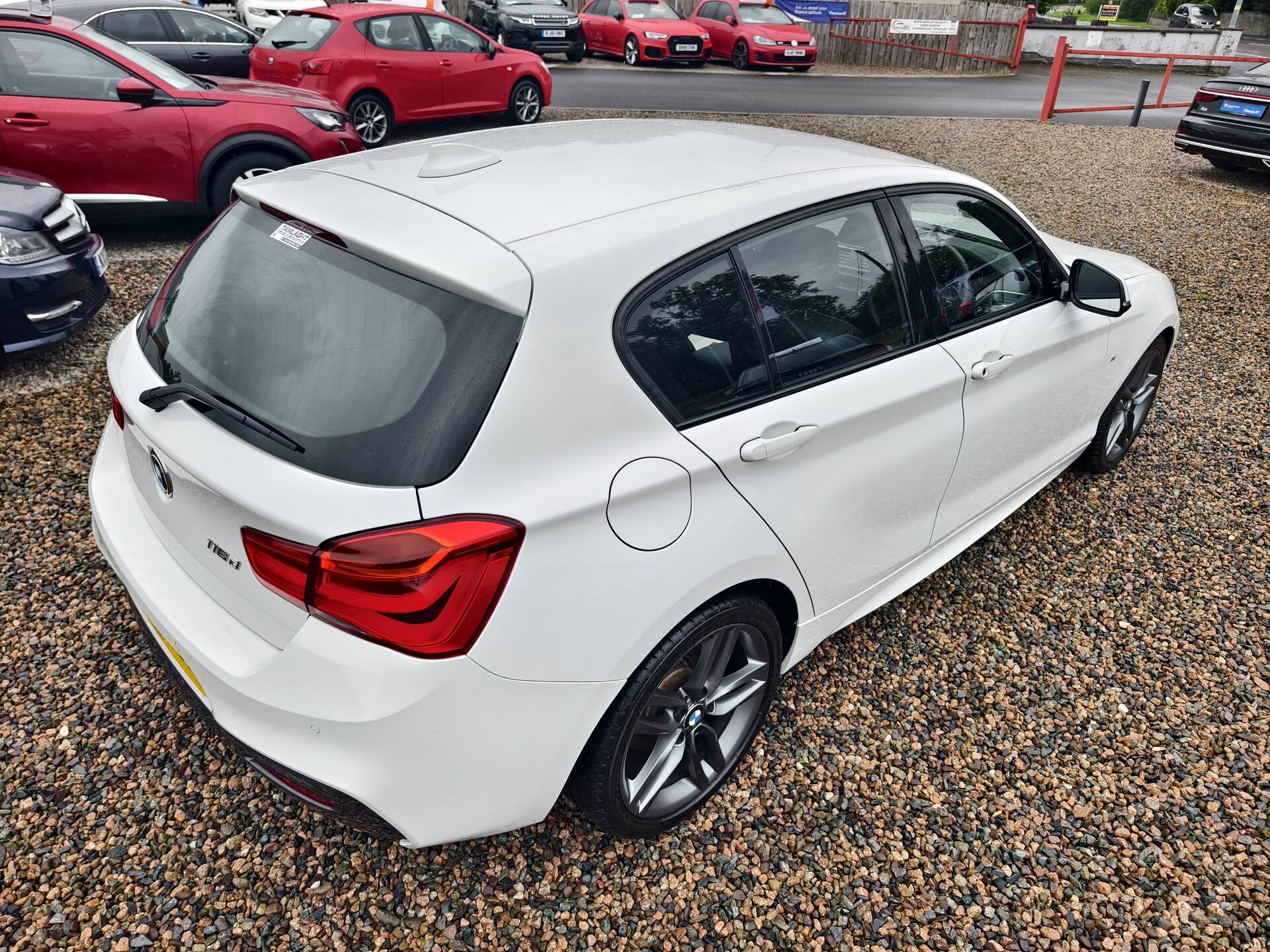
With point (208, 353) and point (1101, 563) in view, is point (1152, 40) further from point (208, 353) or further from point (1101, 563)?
point (208, 353)

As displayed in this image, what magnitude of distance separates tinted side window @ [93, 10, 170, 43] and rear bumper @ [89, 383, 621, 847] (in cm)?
1162

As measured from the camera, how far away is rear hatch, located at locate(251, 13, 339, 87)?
9930 mm

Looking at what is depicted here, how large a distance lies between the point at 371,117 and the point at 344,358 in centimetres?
990

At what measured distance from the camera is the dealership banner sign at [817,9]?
24047mm

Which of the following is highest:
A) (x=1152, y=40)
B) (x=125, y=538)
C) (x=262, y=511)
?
(x=262, y=511)

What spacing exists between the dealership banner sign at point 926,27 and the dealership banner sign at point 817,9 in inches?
79.7

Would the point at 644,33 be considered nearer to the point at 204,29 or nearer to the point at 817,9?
the point at 817,9

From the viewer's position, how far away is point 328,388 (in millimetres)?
1876

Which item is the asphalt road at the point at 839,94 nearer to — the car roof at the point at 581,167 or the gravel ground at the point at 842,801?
the car roof at the point at 581,167

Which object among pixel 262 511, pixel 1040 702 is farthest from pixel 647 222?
pixel 1040 702

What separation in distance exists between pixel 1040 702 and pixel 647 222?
2.16 meters

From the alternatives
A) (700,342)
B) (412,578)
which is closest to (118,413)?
(412,578)

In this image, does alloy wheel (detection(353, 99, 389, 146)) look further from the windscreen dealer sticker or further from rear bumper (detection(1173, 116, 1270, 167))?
rear bumper (detection(1173, 116, 1270, 167))

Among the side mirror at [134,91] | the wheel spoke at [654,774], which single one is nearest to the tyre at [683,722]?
the wheel spoke at [654,774]
